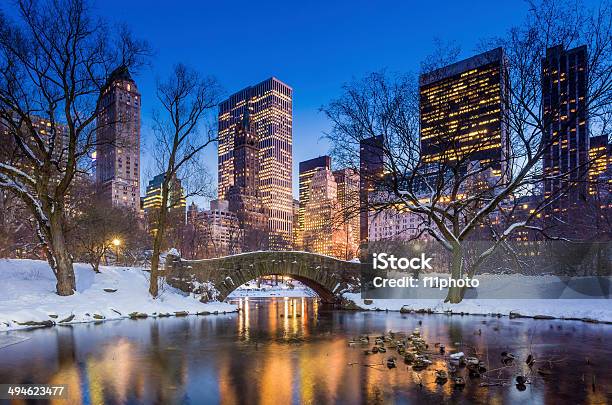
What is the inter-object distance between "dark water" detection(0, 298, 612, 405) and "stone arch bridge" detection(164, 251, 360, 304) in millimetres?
7858

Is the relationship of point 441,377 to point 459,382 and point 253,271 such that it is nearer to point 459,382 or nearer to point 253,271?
point 459,382

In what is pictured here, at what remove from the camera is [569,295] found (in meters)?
31.1

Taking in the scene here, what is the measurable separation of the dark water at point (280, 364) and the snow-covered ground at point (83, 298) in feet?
6.05

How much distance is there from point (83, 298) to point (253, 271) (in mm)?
10556

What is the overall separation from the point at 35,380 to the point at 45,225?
15.1 m

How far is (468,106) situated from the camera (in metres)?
27.0

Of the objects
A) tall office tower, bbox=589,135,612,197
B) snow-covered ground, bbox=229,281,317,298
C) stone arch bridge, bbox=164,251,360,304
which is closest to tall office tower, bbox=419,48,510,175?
tall office tower, bbox=589,135,612,197

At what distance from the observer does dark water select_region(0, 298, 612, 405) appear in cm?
889

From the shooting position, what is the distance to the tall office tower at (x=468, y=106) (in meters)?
26.4

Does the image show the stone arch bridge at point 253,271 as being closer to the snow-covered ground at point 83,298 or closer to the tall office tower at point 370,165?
the snow-covered ground at point 83,298

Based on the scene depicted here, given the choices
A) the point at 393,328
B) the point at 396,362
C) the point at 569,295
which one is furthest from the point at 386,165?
the point at 396,362

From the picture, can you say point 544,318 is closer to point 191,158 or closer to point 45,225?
point 191,158

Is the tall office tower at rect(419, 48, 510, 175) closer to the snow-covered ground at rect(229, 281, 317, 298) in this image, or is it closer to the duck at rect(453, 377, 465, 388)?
the duck at rect(453, 377, 465, 388)

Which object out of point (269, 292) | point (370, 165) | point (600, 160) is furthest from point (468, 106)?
point (269, 292)
